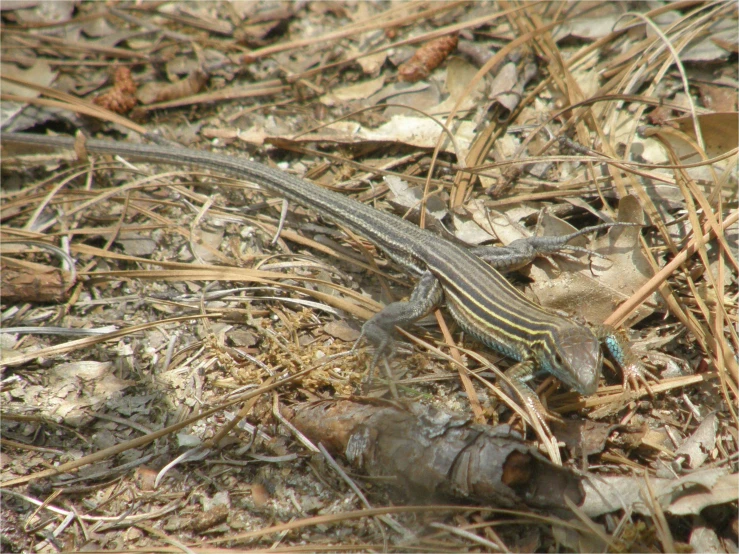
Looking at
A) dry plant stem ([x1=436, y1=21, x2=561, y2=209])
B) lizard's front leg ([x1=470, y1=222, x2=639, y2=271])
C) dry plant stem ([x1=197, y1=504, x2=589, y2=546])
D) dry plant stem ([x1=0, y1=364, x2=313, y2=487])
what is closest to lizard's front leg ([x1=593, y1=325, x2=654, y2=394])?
lizard's front leg ([x1=470, y1=222, x2=639, y2=271])

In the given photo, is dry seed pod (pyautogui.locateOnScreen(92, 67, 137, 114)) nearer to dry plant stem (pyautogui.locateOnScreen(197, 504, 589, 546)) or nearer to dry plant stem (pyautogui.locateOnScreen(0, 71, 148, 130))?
dry plant stem (pyautogui.locateOnScreen(0, 71, 148, 130))

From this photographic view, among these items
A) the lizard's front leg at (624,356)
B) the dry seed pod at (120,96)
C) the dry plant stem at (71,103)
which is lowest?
the dry plant stem at (71,103)

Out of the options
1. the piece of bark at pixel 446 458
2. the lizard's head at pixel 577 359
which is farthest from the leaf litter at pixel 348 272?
the lizard's head at pixel 577 359

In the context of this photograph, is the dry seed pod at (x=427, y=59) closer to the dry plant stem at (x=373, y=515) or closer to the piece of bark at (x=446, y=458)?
the piece of bark at (x=446, y=458)

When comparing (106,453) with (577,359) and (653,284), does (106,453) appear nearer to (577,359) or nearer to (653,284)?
(577,359)

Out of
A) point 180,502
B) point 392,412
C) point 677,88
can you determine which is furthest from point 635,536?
point 677,88

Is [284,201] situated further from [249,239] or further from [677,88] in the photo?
[677,88]
